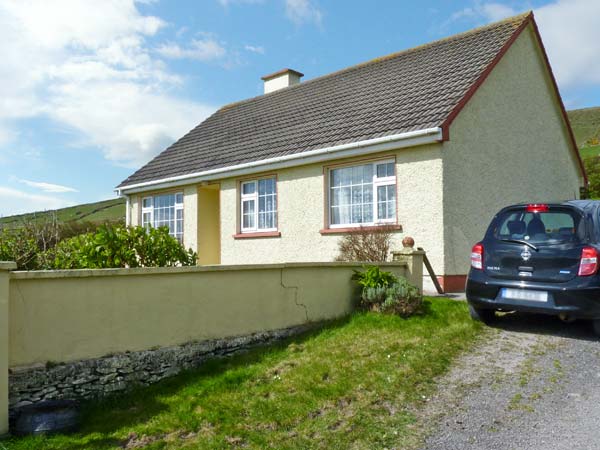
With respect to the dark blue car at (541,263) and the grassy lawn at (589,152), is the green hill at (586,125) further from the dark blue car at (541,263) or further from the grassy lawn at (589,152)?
the dark blue car at (541,263)

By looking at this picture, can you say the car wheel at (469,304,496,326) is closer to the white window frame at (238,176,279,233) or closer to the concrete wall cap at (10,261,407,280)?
the concrete wall cap at (10,261,407,280)

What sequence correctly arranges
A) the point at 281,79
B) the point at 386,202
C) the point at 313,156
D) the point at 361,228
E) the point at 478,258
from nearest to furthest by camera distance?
the point at 478,258, the point at 361,228, the point at 386,202, the point at 313,156, the point at 281,79

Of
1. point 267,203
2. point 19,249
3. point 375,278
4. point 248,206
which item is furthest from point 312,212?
point 19,249

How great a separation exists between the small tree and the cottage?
0.41m

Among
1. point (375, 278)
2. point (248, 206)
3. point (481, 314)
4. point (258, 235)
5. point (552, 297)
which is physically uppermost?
point (248, 206)

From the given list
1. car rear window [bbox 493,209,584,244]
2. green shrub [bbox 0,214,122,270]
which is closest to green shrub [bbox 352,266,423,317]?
car rear window [bbox 493,209,584,244]

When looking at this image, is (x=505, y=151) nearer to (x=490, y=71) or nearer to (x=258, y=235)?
(x=490, y=71)

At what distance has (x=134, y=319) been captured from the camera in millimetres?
6223

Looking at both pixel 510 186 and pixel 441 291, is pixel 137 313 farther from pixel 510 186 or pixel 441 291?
pixel 510 186

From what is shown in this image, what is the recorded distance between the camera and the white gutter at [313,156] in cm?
1041

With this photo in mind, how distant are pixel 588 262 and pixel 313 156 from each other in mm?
7078

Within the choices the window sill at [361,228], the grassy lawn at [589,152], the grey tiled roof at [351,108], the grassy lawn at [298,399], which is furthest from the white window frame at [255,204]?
the grassy lawn at [589,152]

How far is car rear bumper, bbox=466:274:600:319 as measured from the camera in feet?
20.7

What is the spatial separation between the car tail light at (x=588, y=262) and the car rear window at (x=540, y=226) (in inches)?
8.6
